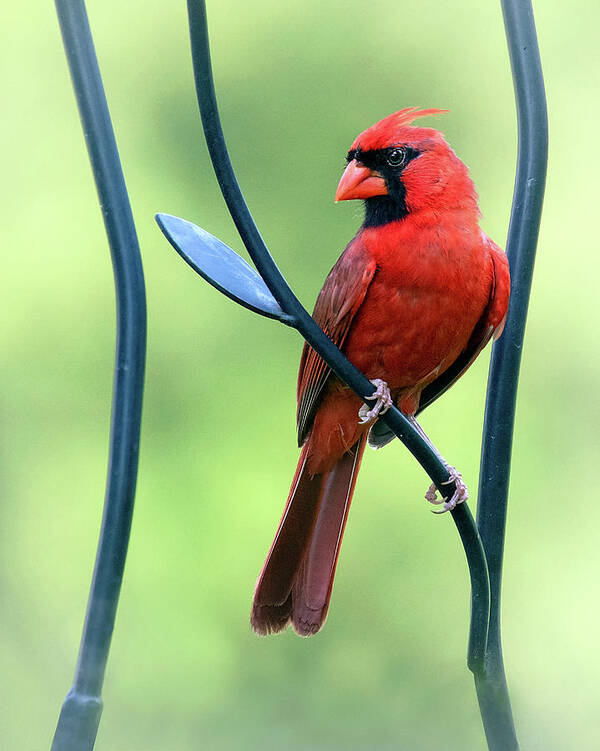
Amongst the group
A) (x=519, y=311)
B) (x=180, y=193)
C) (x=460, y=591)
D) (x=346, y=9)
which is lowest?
(x=519, y=311)

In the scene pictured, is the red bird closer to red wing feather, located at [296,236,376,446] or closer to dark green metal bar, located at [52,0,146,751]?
red wing feather, located at [296,236,376,446]

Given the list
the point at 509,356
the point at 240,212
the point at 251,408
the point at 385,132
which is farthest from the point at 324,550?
the point at 251,408

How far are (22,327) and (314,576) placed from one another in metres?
1.88

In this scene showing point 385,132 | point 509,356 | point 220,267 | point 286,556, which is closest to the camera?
point 220,267

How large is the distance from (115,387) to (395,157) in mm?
859

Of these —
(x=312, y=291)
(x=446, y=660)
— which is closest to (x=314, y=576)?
(x=312, y=291)

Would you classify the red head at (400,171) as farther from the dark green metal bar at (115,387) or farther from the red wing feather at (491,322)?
the dark green metal bar at (115,387)

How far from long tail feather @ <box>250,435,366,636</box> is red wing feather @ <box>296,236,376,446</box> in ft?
0.34

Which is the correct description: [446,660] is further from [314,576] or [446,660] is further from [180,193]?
[314,576]

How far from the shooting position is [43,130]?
343 centimetres

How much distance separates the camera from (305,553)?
5.52ft

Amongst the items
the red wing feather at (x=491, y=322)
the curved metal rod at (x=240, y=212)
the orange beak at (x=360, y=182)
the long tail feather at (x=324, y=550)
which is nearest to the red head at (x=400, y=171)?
the orange beak at (x=360, y=182)

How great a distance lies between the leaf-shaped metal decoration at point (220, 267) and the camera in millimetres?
1008

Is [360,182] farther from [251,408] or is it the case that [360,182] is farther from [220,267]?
[251,408]
